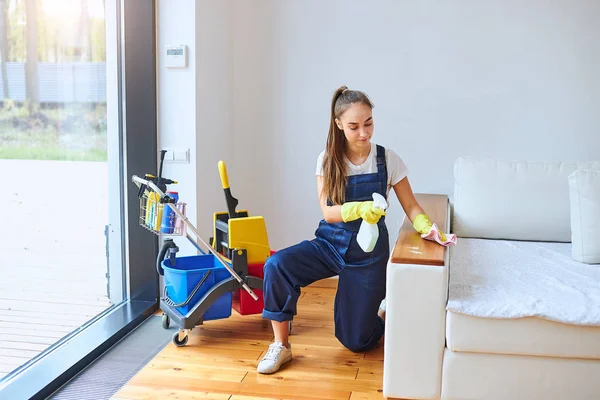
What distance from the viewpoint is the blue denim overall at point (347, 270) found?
279cm

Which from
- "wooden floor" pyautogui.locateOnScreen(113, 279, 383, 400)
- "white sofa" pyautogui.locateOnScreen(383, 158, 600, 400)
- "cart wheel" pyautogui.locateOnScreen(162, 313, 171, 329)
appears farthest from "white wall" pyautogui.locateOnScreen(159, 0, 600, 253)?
"white sofa" pyautogui.locateOnScreen(383, 158, 600, 400)

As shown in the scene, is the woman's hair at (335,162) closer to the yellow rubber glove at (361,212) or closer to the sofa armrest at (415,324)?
the yellow rubber glove at (361,212)

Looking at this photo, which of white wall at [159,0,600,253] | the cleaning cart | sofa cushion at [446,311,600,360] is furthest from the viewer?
white wall at [159,0,600,253]

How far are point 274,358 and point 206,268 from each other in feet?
2.02

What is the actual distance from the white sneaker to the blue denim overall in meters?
0.11

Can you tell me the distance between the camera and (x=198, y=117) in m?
3.32

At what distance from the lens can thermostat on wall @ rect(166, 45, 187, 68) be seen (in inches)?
128

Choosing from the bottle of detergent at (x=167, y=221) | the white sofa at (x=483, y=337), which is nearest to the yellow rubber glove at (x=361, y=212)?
the white sofa at (x=483, y=337)

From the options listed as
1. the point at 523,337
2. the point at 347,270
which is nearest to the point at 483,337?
the point at 523,337

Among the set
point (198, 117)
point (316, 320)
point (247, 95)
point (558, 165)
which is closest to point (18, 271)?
point (198, 117)

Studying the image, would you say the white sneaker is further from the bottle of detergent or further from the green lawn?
the green lawn

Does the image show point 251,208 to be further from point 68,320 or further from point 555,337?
point 555,337

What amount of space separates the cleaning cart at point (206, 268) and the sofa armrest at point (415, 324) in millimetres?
836

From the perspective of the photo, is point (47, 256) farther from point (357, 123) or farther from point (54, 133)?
point (357, 123)
